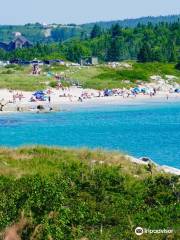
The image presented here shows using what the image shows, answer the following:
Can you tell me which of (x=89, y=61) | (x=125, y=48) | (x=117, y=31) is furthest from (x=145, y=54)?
(x=117, y=31)

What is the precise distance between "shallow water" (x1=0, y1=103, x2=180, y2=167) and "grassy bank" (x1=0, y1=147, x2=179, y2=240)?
15.5m

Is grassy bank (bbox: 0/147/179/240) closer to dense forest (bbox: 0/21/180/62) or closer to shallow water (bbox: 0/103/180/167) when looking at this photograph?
shallow water (bbox: 0/103/180/167)

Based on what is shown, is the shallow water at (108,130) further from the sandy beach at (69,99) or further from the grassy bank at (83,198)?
the grassy bank at (83,198)

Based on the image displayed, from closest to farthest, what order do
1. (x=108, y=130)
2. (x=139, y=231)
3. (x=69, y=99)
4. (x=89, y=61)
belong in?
(x=139, y=231) → (x=108, y=130) → (x=69, y=99) → (x=89, y=61)

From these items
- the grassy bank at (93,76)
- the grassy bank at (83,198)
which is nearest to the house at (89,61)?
the grassy bank at (93,76)

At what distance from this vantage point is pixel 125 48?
170875 millimetres

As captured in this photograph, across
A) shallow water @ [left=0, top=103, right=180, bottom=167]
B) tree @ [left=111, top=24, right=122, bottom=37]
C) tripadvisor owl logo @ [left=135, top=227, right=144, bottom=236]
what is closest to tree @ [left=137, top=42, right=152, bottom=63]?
tree @ [left=111, top=24, right=122, bottom=37]

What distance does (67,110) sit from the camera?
83.2 m

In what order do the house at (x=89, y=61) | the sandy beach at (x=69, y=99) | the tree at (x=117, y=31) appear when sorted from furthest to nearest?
the tree at (x=117, y=31)
the house at (x=89, y=61)
the sandy beach at (x=69, y=99)

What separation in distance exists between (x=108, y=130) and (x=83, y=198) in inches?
1796

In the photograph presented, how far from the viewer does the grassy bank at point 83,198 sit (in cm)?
1900

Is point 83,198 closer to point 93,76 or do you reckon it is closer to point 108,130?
point 108,130

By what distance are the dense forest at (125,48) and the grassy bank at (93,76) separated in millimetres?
12628

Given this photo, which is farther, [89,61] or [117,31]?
[117,31]
